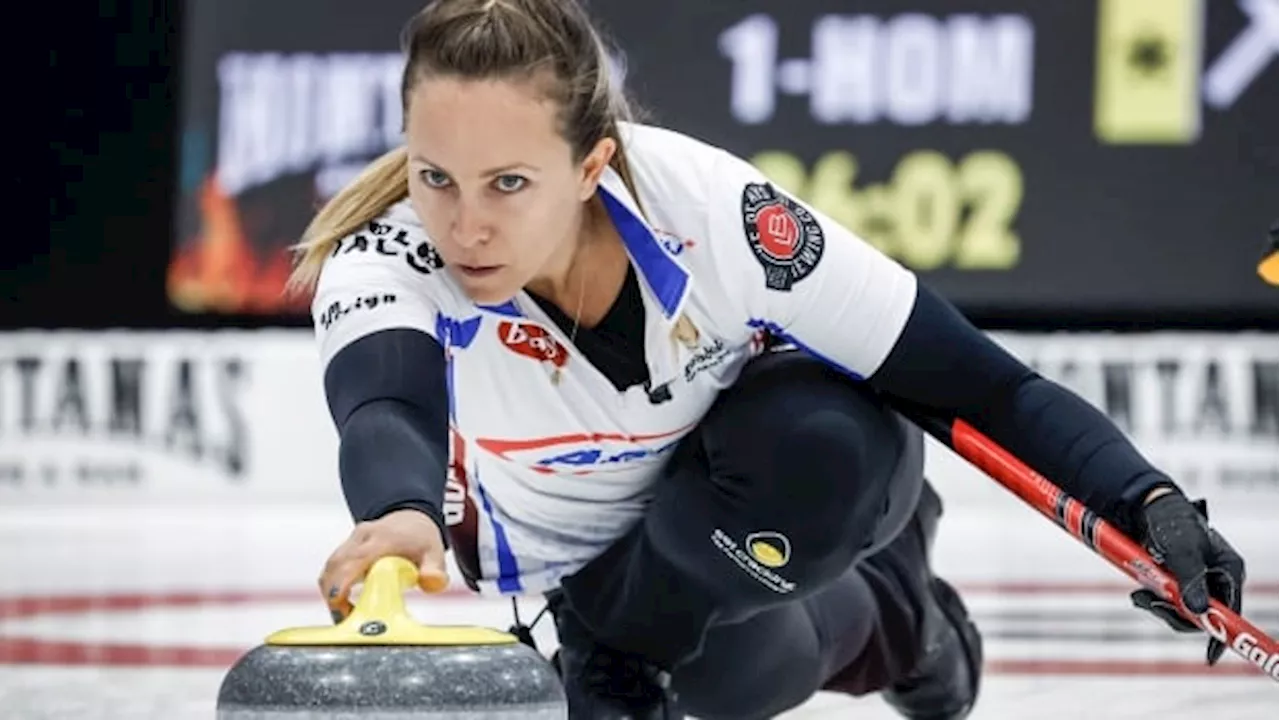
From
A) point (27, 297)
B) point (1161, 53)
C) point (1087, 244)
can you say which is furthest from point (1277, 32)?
point (27, 297)

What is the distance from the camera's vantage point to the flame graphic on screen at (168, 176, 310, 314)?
22.0 feet

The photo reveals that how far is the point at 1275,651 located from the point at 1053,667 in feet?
4.83

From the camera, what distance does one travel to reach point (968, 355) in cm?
244

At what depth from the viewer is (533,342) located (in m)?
2.42

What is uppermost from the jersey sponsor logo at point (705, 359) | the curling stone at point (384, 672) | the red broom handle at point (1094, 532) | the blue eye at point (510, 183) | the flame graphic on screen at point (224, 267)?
the blue eye at point (510, 183)

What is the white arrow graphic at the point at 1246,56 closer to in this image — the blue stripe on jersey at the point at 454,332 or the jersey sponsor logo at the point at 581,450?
the jersey sponsor logo at the point at 581,450

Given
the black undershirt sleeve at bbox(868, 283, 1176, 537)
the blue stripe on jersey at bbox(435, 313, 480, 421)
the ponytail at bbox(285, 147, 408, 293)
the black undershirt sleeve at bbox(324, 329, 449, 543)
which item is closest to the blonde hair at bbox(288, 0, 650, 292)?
the ponytail at bbox(285, 147, 408, 293)

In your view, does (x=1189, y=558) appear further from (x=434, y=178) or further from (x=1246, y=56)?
(x=1246, y=56)

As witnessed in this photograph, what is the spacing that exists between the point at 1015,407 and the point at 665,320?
370 mm

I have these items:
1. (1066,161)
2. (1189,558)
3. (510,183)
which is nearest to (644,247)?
(510,183)

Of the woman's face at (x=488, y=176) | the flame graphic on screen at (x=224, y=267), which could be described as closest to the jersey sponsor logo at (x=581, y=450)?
the woman's face at (x=488, y=176)

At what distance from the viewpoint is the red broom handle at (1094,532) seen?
2.17 meters

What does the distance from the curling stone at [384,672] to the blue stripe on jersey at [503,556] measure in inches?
34.8

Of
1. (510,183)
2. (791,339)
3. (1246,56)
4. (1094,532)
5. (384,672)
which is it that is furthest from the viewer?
(1246,56)
